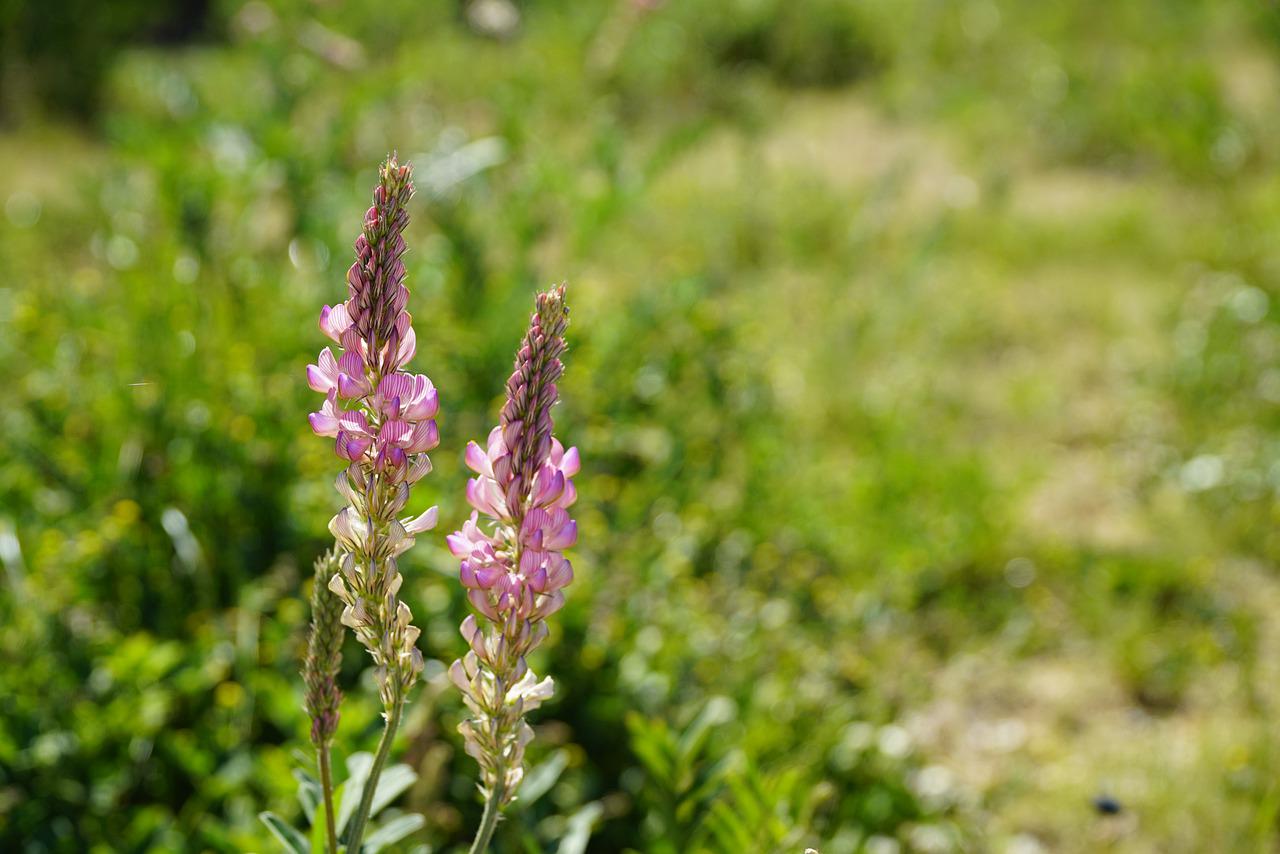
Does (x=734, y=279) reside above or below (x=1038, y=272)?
above

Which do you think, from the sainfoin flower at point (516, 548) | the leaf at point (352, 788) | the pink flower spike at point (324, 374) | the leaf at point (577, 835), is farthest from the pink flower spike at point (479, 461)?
the leaf at point (577, 835)

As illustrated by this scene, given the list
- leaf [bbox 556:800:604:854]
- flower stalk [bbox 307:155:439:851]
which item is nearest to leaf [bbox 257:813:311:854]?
flower stalk [bbox 307:155:439:851]

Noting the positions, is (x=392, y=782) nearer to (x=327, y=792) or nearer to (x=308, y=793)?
(x=308, y=793)

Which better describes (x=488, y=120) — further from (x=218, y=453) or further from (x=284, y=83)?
(x=218, y=453)

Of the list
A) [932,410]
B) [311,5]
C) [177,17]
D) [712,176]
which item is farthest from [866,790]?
[177,17]

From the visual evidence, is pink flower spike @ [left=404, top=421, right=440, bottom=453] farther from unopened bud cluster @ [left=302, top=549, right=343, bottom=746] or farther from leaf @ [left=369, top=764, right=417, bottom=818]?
leaf @ [left=369, top=764, right=417, bottom=818]

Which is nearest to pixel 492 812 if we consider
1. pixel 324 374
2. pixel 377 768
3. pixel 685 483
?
pixel 377 768

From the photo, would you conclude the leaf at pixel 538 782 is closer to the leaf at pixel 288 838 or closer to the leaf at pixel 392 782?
the leaf at pixel 392 782
